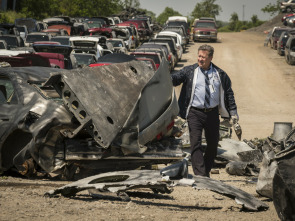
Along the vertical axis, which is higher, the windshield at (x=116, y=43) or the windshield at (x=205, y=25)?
the windshield at (x=116, y=43)

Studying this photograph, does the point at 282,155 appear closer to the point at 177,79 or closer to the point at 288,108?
the point at 177,79

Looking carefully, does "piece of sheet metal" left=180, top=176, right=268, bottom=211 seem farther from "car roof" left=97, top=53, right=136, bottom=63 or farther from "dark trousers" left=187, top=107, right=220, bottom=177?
"car roof" left=97, top=53, right=136, bottom=63

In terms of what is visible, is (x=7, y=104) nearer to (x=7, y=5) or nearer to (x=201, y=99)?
(x=201, y=99)

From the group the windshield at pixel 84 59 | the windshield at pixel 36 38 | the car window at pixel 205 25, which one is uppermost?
the windshield at pixel 84 59

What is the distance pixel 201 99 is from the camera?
8.70 metres

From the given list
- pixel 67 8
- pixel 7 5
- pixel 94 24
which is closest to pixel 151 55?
pixel 94 24

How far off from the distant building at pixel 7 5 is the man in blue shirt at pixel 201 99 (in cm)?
5602

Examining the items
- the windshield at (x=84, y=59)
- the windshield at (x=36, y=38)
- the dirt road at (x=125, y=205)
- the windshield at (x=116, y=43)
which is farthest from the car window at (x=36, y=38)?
the dirt road at (x=125, y=205)

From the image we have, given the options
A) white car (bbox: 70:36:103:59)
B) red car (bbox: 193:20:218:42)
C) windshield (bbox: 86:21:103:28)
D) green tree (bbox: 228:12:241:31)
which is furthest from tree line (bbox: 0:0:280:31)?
white car (bbox: 70:36:103:59)

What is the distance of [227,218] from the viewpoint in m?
6.50

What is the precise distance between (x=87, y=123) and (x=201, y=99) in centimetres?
144

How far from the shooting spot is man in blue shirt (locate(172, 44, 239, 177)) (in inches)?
343

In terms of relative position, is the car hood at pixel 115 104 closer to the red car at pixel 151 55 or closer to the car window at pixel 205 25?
the red car at pixel 151 55

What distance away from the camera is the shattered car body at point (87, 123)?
8.59m
